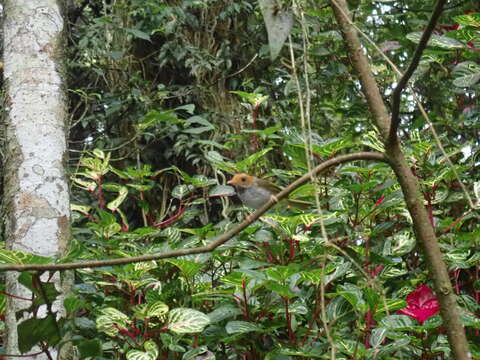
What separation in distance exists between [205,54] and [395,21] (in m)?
1.11

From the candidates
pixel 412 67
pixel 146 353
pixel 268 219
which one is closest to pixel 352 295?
pixel 268 219

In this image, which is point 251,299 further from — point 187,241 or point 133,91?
point 133,91

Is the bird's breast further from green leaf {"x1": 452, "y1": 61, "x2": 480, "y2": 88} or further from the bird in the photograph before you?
green leaf {"x1": 452, "y1": 61, "x2": 480, "y2": 88}

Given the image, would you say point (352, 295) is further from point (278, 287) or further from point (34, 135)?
point (34, 135)

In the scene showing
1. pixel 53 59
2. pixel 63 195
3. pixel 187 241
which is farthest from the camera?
pixel 187 241

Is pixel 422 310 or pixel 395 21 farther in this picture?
pixel 395 21

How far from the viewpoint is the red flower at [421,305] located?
1578 millimetres

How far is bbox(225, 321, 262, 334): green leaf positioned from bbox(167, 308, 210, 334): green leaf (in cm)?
6

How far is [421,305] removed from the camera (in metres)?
1.62

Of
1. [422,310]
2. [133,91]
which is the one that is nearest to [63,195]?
[422,310]

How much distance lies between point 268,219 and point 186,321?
1.39ft

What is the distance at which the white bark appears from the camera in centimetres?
161

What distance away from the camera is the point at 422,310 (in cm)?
160

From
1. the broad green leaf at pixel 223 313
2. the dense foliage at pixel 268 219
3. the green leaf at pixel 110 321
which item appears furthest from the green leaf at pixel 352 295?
the green leaf at pixel 110 321
